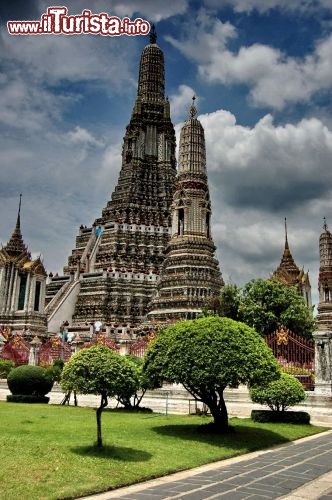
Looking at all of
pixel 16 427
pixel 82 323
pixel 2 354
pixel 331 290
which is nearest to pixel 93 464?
pixel 16 427

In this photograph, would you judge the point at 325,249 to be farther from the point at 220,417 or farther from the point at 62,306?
the point at 220,417

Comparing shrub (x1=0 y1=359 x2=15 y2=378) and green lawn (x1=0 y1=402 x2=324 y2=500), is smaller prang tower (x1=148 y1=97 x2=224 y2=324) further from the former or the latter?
green lawn (x1=0 y1=402 x2=324 y2=500)

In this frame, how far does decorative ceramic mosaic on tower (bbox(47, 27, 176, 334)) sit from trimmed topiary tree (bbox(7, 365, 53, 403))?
27.9 metres

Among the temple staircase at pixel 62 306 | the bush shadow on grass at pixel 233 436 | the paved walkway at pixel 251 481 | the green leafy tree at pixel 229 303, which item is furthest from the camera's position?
the temple staircase at pixel 62 306

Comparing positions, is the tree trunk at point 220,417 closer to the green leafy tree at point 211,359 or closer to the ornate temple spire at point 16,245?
the green leafy tree at point 211,359

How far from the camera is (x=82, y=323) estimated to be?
5478cm

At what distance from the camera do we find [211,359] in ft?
46.1

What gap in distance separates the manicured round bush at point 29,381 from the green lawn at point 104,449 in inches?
217

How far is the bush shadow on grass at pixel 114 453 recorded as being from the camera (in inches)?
418

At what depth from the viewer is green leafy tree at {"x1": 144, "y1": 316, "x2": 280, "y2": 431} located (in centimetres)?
1403

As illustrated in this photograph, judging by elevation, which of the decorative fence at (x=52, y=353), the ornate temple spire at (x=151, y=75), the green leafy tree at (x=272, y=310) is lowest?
the decorative fence at (x=52, y=353)

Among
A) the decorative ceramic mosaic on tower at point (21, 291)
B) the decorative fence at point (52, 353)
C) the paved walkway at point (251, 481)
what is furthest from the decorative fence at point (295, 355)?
the decorative ceramic mosaic on tower at point (21, 291)

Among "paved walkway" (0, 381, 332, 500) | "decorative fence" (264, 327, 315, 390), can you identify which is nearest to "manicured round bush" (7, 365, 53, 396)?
"decorative fence" (264, 327, 315, 390)

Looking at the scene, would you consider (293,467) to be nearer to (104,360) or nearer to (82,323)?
(104,360)
